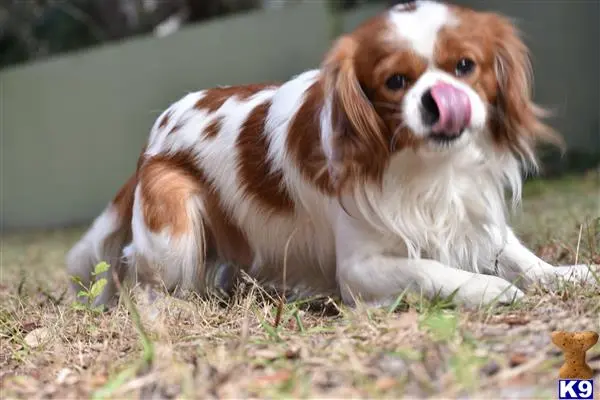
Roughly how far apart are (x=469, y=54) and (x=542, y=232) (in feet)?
6.24

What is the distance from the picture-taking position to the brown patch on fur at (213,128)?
126 inches

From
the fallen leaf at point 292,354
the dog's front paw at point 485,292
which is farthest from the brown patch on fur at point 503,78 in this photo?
the fallen leaf at point 292,354

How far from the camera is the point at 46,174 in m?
9.56

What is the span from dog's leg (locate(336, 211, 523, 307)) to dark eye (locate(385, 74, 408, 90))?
19.9 inches

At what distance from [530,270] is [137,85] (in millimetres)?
6998

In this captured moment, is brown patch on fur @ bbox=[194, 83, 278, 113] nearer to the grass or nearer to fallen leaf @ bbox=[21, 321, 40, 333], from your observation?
the grass

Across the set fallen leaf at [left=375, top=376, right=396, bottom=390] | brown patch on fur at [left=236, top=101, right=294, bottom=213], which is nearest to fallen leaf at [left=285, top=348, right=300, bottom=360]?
fallen leaf at [left=375, top=376, right=396, bottom=390]

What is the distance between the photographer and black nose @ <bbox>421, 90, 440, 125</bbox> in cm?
228

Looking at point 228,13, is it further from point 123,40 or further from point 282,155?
point 282,155

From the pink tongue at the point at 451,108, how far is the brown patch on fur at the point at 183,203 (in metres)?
1.09

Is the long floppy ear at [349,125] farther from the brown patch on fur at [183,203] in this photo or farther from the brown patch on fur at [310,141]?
the brown patch on fur at [183,203]

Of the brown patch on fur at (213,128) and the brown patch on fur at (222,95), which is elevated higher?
the brown patch on fur at (222,95)

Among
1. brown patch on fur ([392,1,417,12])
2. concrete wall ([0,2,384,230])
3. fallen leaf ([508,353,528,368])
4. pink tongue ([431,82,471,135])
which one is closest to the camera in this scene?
fallen leaf ([508,353,528,368])

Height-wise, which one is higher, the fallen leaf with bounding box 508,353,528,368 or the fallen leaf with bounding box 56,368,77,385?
the fallen leaf with bounding box 508,353,528,368
